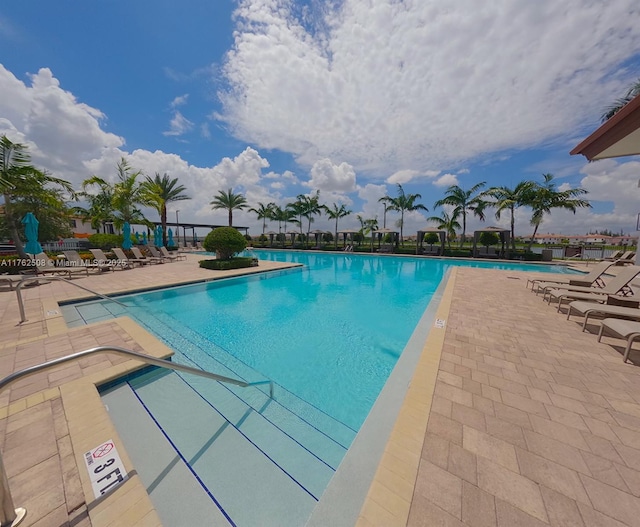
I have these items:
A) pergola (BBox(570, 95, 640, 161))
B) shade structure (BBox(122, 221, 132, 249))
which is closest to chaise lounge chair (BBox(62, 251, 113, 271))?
shade structure (BBox(122, 221, 132, 249))

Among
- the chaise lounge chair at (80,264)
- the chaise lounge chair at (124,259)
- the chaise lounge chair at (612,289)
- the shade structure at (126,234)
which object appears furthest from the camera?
the shade structure at (126,234)

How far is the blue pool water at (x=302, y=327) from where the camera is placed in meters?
4.12

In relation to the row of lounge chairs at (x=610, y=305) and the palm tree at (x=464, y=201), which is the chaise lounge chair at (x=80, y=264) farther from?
the palm tree at (x=464, y=201)

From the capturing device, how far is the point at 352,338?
592 centimetres

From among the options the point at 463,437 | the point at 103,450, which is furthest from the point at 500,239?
the point at 103,450

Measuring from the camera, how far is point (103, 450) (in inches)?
81.0

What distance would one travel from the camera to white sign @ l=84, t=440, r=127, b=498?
1774 millimetres

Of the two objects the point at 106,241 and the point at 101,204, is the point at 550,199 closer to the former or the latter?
the point at 106,241

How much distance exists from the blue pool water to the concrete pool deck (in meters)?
1.21

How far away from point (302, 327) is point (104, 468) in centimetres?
478

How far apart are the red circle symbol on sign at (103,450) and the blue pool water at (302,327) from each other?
7.01 ft

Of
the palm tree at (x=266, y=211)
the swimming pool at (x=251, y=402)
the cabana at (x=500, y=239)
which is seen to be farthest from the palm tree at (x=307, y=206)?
the swimming pool at (x=251, y=402)

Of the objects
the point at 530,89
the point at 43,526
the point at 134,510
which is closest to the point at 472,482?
the point at 134,510

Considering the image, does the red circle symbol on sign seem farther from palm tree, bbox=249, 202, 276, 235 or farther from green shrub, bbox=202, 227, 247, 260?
palm tree, bbox=249, 202, 276, 235
